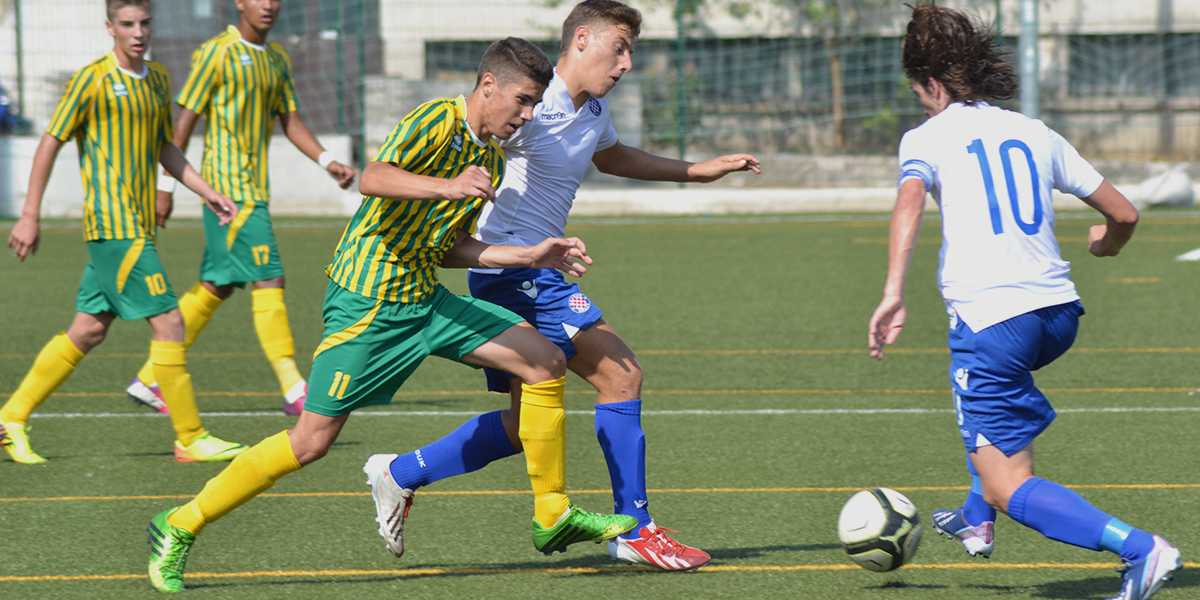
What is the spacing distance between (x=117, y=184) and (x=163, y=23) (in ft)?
55.7

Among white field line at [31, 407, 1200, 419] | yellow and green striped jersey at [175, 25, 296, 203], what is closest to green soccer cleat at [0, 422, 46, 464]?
white field line at [31, 407, 1200, 419]

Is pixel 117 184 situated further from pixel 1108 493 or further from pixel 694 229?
pixel 694 229

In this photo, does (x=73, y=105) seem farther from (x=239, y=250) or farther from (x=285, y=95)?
(x=285, y=95)

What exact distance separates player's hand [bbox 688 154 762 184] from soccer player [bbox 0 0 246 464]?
2361 millimetres

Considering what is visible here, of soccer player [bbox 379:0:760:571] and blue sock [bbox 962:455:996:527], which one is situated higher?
soccer player [bbox 379:0:760:571]

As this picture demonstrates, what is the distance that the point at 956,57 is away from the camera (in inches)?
140

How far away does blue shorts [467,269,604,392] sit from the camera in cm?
425

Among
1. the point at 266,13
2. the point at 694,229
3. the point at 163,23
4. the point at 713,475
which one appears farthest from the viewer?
the point at 163,23

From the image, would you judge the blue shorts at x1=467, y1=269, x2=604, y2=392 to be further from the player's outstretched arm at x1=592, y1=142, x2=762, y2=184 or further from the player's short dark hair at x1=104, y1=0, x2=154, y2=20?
the player's short dark hair at x1=104, y1=0, x2=154, y2=20

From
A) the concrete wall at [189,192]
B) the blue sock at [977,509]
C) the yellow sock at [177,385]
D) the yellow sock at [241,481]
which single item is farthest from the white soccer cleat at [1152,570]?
the concrete wall at [189,192]

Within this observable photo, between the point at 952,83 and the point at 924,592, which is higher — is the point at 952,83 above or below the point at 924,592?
above

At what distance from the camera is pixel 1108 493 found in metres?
4.94

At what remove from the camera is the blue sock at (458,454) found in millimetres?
4281

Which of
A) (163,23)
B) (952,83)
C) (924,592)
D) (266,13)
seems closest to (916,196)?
(952,83)
